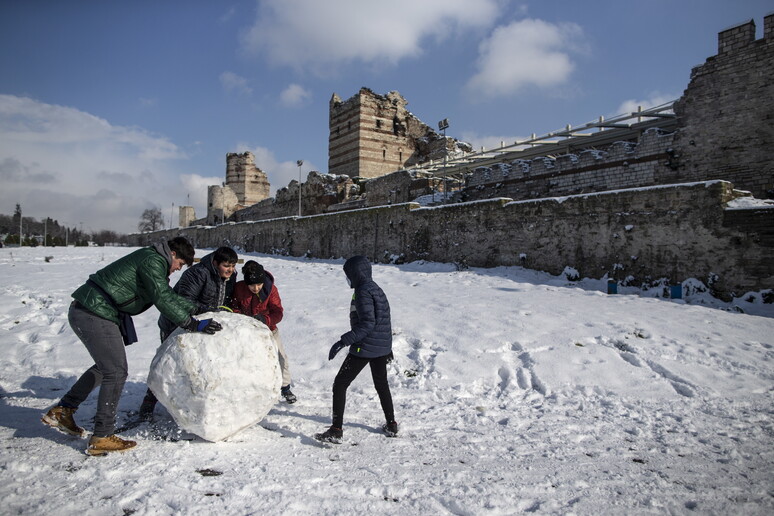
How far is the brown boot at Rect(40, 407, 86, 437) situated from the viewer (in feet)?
11.4

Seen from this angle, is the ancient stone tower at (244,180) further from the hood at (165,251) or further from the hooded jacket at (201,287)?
the hood at (165,251)

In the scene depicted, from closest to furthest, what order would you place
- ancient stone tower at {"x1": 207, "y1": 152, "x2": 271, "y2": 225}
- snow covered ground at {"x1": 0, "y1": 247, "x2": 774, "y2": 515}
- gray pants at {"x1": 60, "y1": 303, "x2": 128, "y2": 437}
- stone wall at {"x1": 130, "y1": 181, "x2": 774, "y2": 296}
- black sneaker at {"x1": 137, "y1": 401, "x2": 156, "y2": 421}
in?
snow covered ground at {"x1": 0, "y1": 247, "x2": 774, "y2": 515} → gray pants at {"x1": 60, "y1": 303, "x2": 128, "y2": 437} → black sneaker at {"x1": 137, "y1": 401, "x2": 156, "y2": 421} → stone wall at {"x1": 130, "y1": 181, "x2": 774, "y2": 296} → ancient stone tower at {"x1": 207, "y1": 152, "x2": 271, "y2": 225}

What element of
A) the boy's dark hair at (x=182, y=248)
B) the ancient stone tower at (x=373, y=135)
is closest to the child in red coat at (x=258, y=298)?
the boy's dark hair at (x=182, y=248)

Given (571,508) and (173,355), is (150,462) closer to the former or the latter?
(173,355)

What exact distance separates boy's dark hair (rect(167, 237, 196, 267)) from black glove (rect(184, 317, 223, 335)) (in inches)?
22.5

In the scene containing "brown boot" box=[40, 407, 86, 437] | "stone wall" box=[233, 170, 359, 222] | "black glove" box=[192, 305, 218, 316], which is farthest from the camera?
"stone wall" box=[233, 170, 359, 222]

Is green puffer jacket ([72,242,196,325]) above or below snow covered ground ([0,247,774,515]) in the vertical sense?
above

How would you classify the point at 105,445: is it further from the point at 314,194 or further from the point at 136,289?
the point at 314,194

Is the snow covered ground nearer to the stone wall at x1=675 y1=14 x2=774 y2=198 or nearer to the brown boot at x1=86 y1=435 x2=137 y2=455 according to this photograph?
the brown boot at x1=86 y1=435 x2=137 y2=455

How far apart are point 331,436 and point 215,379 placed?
42.3 inches

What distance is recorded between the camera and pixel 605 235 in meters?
9.43

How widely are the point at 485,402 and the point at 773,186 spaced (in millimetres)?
11385

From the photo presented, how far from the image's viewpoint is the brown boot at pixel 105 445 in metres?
3.25

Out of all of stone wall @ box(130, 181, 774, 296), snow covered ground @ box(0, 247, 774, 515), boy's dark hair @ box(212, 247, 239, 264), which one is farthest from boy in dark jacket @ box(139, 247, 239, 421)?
stone wall @ box(130, 181, 774, 296)
